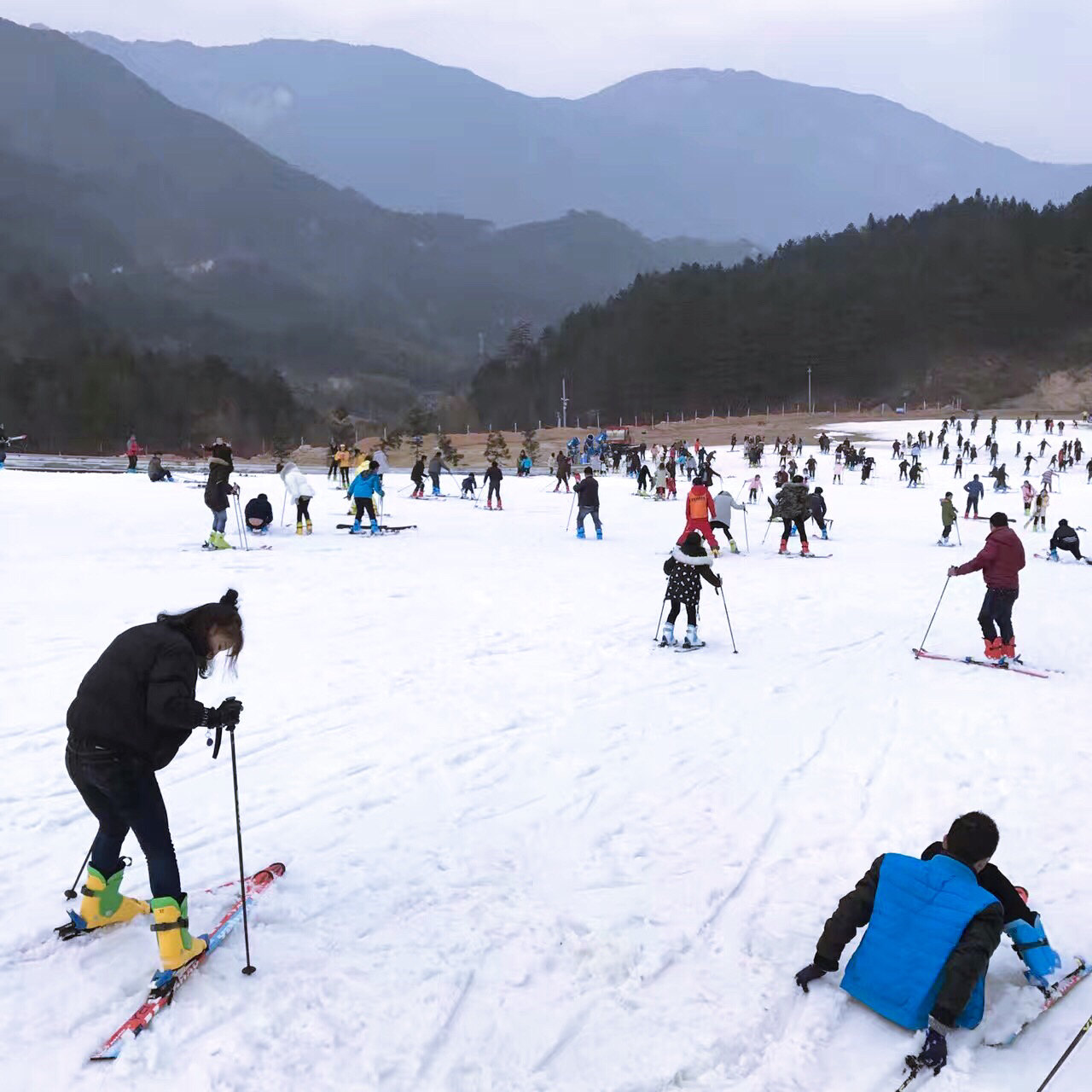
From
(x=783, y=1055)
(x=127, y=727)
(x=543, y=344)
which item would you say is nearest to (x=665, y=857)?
(x=783, y=1055)

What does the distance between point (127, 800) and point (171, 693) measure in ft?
1.80

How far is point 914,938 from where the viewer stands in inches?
146

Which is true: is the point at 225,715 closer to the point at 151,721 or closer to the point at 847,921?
the point at 151,721

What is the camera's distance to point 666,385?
112562 millimetres

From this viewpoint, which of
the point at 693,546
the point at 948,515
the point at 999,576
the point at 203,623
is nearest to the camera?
the point at 203,623

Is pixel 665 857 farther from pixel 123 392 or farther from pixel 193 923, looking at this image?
pixel 123 392

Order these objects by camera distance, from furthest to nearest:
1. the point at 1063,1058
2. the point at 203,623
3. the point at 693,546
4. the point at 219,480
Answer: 1. the point at 219,480
2. the point at 693,546
3. the point at 203,623
4. the point at 1063,1058

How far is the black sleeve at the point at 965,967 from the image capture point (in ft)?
11.6

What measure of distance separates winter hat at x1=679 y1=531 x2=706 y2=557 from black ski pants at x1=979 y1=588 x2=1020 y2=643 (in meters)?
3.07

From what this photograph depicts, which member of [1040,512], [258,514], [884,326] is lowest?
[1040,512]

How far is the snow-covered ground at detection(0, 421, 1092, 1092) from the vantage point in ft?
11.7

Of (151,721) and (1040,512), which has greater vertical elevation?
(151,721)

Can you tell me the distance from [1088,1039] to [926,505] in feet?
99.6

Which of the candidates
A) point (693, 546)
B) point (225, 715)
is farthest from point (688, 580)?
point (225, 715)
